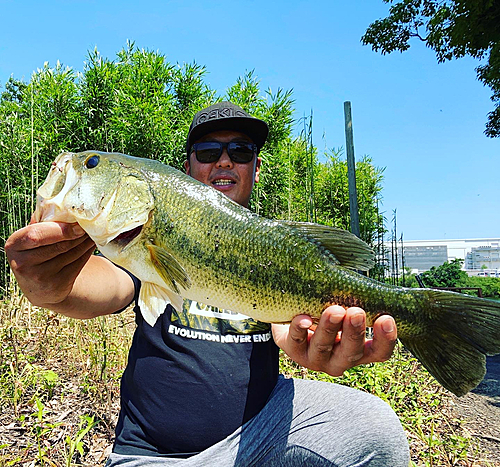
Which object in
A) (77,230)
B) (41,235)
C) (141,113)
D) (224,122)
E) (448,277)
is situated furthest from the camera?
(448,277)

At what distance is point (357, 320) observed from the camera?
1.73m

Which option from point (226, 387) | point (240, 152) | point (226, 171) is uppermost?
point (240, 152)

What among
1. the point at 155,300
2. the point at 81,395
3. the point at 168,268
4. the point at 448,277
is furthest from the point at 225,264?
the point at 448,277

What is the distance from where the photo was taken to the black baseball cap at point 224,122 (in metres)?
3.15

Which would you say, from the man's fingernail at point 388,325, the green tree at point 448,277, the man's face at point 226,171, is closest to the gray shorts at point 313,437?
the man's fingernail at point 388,325

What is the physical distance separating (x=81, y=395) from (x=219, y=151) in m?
2.79

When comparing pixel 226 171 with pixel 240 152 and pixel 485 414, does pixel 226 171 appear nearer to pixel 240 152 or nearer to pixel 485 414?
pixel 240 152

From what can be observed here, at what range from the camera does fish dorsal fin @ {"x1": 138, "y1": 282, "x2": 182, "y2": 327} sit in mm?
1800

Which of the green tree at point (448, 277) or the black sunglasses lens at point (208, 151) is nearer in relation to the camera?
the black sunglasses lens at point (208, 151)

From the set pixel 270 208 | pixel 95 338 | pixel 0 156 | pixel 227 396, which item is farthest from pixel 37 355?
pixel 270 208

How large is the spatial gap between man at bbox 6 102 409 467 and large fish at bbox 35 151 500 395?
13cm

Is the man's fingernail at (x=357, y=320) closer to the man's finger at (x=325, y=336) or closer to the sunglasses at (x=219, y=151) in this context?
the man's finger at (x=325, y=336)

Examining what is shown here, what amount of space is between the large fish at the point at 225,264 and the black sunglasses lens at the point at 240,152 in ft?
4.68

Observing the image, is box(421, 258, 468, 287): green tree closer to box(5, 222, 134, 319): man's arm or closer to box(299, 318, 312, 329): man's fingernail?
box(299, 318, 312, 329): man's fingernail
